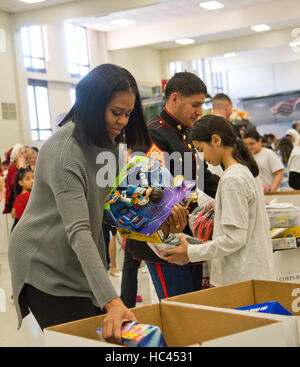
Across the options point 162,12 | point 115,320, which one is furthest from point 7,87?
point 115,320

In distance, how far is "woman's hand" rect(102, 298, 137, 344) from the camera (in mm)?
1209

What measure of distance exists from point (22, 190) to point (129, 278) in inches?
107

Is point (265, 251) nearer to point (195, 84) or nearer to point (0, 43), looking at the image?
point (195, 84)

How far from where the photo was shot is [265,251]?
2264mm

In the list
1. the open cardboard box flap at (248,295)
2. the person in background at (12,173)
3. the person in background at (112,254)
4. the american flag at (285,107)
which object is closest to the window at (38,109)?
the person in background at (12,173)

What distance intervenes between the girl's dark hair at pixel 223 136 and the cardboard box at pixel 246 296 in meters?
0.97

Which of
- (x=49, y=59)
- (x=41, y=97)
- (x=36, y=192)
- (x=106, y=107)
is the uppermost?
(x=49, y=59)

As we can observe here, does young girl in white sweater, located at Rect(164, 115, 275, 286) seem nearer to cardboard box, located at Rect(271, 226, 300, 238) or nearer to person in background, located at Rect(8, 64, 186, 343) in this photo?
person in background, located at Rect(8, 64, 186, 343)

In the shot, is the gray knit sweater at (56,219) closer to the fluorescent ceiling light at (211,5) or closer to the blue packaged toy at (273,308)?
the blue packaged toy at (273,308)

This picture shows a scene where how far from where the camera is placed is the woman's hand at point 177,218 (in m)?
1.75

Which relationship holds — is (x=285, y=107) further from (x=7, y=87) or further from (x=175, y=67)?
(x=7, y=87)

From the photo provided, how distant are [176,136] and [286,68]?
22874 millimetres
